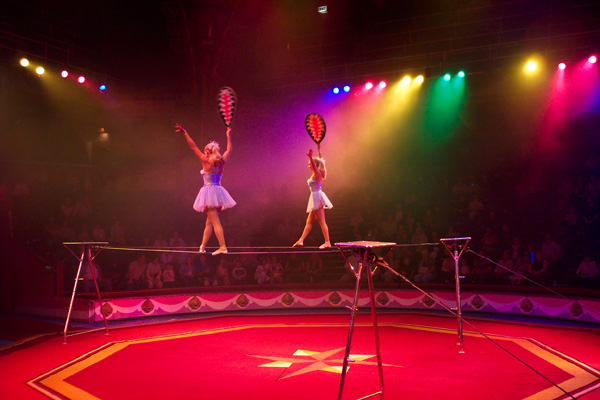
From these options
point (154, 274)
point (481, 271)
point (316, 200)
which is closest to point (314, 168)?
point (316, 200)

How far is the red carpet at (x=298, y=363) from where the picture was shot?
5887 millimetres

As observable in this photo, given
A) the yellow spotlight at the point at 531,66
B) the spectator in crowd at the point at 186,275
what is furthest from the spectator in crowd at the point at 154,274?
the yellow spotlight at the point at 531,66

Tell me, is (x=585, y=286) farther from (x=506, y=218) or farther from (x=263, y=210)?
(x=263, y=210)

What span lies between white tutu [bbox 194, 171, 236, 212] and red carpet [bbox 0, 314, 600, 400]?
2340 millimetres

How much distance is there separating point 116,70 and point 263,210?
6.53m

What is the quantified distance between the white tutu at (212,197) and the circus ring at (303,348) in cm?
234

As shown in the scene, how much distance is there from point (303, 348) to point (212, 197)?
287 cm

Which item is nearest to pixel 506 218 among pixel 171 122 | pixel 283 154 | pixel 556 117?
pixel 556 117

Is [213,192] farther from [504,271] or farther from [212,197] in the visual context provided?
[504,271]

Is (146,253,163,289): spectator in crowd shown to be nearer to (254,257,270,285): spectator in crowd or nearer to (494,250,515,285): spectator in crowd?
(254,257,270,285): spectator in crowd

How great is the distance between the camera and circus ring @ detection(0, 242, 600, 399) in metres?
5.99

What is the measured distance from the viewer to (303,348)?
8.20m

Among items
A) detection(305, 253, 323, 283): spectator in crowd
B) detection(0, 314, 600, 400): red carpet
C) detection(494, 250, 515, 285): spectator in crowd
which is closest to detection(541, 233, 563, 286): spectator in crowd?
detection(494, 250, 515, 285): spectator in crowd

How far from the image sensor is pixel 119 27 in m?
16.4
